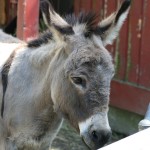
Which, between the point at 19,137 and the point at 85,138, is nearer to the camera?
the point at 85,138

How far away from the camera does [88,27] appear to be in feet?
11.6

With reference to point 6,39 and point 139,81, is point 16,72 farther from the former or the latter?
point 139,81

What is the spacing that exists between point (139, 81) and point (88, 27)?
7.87 ft

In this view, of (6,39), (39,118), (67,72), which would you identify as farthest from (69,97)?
(6,39)

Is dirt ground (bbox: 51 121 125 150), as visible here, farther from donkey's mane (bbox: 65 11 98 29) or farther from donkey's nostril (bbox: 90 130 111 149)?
donkey's nostril (bbox: 90 130 111 149)

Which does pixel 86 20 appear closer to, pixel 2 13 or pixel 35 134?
pixel 35 134

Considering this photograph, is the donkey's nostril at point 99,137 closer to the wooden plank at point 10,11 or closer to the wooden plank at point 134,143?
the wooden plank at point 134,143

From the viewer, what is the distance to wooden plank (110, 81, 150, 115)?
5736 millimetres

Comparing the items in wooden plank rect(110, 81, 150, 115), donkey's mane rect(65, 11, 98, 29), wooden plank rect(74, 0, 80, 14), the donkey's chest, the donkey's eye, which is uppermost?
donkey's mane rect(65, 11, 98, 29)

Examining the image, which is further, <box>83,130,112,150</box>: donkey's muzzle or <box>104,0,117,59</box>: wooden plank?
<box>104,0,117,59</box>: wooden plank

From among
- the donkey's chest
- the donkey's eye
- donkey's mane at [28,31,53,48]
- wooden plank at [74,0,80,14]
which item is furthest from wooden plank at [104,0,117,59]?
the donkey's eye

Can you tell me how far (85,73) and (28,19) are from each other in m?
1.93

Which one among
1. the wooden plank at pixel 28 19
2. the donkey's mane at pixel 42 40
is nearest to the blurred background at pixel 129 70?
the wooden plank at pixel 28 19

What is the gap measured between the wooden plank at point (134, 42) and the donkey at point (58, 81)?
2020 mm
